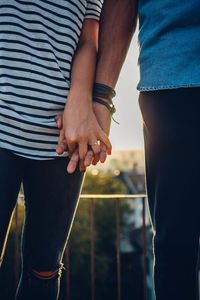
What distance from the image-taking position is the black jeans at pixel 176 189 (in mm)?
640

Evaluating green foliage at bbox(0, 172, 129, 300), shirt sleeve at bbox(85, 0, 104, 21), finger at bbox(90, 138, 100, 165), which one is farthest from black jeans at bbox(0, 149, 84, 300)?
green foliage at bbox(0, 172, 129, 300)

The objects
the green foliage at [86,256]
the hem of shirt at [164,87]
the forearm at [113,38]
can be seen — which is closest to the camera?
the hem of shirt at [164,87]

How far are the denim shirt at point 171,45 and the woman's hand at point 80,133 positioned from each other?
0.63ft

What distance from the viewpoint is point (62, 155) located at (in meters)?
0.85

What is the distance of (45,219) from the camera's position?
0.88m

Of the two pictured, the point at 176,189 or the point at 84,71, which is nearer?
the point at 176,189

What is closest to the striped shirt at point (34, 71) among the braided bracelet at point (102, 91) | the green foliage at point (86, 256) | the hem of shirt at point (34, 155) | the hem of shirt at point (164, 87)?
the hem of shirt at point (34, 155)

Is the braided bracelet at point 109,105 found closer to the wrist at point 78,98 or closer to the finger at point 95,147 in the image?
the wrist at point 78,98

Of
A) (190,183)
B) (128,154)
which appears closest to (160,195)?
(190,183)

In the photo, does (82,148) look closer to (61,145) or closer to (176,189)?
(61,145)

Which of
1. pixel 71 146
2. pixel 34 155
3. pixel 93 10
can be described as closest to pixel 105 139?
pixel 71 146

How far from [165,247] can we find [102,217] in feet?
64.3

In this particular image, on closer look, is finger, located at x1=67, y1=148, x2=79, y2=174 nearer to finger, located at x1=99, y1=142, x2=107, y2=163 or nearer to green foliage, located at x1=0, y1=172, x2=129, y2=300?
finger, located at x1=99, y1=142, x2=107, y2=163

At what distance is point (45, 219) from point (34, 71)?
0.48m
